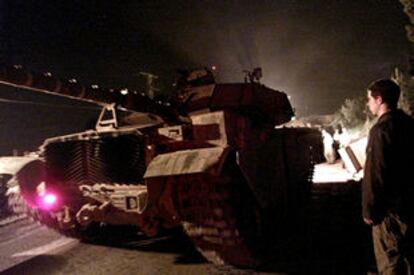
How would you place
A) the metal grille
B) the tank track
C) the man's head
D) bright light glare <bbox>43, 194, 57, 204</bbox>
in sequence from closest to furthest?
the man's head, the tank track, the metal grille, bright light glare <bbox>43, 194, 57, 204</bbox>

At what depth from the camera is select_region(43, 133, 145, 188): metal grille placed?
19.5ft

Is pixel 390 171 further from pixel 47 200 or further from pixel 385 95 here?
pixel 47 200

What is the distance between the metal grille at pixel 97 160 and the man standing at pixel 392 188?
3.44m

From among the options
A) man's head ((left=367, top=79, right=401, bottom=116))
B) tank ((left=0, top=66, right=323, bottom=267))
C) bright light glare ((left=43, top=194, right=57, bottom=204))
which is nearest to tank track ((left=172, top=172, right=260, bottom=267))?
tank ((left=0, top=66, right=323, bottom=267))

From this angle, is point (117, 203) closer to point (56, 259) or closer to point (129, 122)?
point (56, 259)

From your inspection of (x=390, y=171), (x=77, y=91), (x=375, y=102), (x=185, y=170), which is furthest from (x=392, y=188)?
(x=77, y=91)

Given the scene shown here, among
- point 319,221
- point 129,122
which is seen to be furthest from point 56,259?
point 319,221

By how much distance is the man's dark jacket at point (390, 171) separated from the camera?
3.15m

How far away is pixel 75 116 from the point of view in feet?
103

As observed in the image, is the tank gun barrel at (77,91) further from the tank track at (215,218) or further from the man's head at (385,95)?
the man's head at (385,95)

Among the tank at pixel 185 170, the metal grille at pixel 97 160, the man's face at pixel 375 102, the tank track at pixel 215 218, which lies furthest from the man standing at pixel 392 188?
the metal grille at pixel 97 160

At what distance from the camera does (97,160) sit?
6266 millimetres

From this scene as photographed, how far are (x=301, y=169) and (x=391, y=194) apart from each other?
501 cm

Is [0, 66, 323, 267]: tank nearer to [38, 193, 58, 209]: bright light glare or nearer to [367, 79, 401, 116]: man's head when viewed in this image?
[38, 193, 58, 209]: bright light glare
